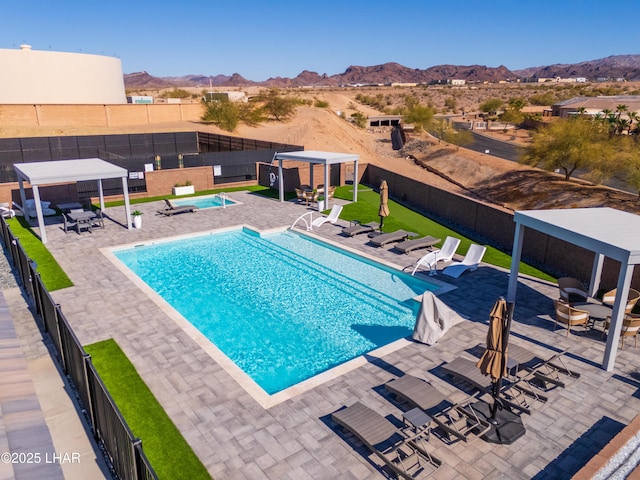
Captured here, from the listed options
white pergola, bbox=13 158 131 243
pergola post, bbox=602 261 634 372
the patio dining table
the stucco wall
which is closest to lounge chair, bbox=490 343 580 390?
pergola post, bbox=602 261 634 372

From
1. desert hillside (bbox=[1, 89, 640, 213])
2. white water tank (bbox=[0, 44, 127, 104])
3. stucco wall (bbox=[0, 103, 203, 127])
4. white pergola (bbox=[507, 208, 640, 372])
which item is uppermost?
white water tank (bbox=[0, 44, 127, 104])

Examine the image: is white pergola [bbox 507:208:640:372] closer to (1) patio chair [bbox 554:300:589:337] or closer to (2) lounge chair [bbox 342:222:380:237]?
(1) patio chair [bbox 554:300:589:337]

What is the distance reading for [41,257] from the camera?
16.7 meters

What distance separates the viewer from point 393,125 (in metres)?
84.2

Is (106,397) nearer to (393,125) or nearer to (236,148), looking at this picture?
(236,148)

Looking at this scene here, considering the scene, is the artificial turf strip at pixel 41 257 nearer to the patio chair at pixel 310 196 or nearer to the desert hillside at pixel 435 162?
the patio chair at pixel 310 196

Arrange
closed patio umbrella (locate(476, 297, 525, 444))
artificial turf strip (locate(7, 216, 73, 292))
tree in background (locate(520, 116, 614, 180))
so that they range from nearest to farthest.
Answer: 1. closed patio umbrella (locate(476, 297, 525, 444))
2. artificial turf strip (locate(7, 216, 73, 292))
3. tree in background (locate(520, 116, 614, 180))

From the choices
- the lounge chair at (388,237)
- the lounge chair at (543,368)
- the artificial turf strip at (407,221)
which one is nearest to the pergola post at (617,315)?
the lounge chair at (543,368)

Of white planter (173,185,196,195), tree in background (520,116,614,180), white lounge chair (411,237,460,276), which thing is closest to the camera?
white lounge chair (411,237,460,276)

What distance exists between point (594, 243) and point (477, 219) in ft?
32.1

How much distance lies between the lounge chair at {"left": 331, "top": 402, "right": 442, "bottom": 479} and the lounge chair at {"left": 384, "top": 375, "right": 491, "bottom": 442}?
59 cm

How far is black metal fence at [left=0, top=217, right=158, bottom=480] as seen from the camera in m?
5.90

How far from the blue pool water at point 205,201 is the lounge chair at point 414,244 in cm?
1122

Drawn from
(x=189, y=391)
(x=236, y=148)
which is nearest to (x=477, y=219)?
(x=189, y=391)
